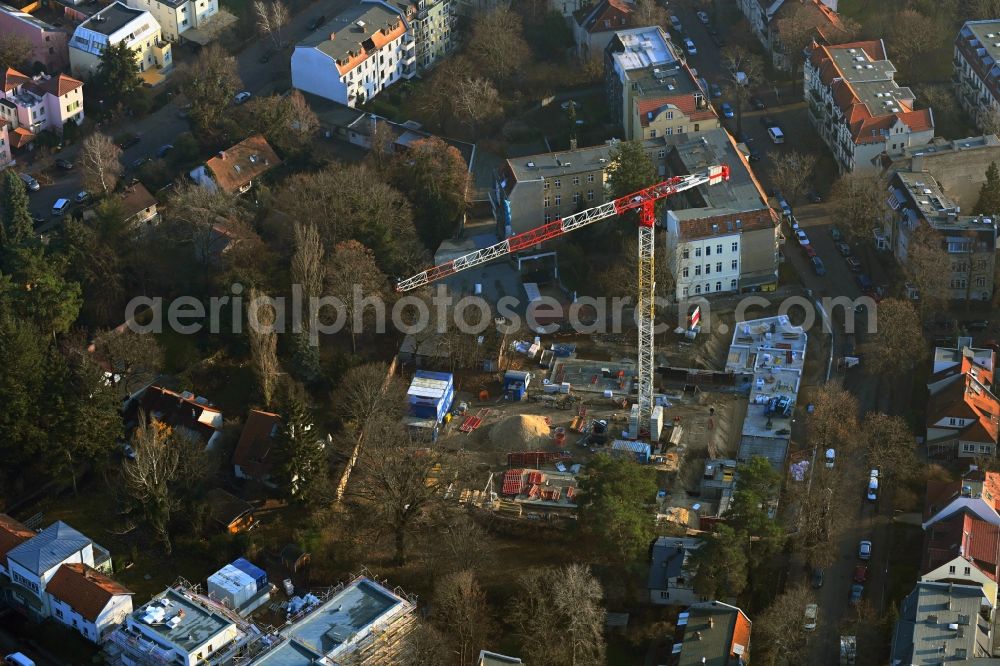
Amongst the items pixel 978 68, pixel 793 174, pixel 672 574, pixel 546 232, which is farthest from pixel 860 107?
pixel 672 574

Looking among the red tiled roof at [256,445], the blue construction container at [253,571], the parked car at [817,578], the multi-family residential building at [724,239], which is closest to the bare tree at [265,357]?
the red tiled roof at [256,445]

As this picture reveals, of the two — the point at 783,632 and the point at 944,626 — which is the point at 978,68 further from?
the point at 783,632

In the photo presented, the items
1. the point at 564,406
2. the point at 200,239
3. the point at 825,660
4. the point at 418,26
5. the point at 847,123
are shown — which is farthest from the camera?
A: the point at 418,26

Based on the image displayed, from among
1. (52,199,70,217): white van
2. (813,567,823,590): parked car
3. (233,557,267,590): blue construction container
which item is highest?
(233,557,267,590): blue construction container

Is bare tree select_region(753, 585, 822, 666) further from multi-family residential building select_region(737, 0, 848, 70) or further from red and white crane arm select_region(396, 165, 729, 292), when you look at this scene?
multi-family residential building select_region(737, 0, 848, 70)

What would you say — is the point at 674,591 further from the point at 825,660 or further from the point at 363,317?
the point at 363,317

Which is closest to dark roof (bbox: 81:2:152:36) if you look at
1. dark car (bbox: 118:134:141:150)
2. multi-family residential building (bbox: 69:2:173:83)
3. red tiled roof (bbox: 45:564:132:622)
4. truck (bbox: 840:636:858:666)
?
multi-family residential building (bbox: 69:2:173:83)

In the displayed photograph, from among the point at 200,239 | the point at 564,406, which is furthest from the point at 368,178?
the point at 564,406
